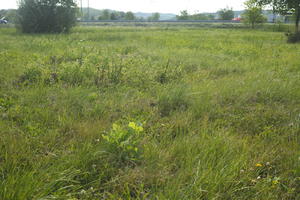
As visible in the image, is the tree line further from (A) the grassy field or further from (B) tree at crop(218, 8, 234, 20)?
(B) tree at crop(218, 8, 234, 20)

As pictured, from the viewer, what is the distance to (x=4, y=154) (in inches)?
90.7

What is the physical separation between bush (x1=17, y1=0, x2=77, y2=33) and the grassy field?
58.0 feet

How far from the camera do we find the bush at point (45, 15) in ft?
67.7

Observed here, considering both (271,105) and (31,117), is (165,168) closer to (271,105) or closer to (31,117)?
(31,117)

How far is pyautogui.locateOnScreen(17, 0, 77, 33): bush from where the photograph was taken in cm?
2064

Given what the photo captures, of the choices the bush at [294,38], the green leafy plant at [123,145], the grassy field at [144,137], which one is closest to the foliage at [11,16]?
the grassy field at [144,137]

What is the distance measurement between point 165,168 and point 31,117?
80.1 inches

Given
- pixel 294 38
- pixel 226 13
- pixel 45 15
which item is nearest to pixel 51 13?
pixel 45 15

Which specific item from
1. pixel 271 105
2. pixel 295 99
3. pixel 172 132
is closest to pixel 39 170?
pixel 172 132

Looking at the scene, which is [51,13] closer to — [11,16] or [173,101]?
[11,16]

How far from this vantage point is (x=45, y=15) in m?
21.1

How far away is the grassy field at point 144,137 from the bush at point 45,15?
17.7 meters

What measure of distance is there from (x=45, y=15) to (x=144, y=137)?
2182 cm

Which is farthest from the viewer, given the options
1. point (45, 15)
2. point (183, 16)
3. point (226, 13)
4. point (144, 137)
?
point (183, 16)
